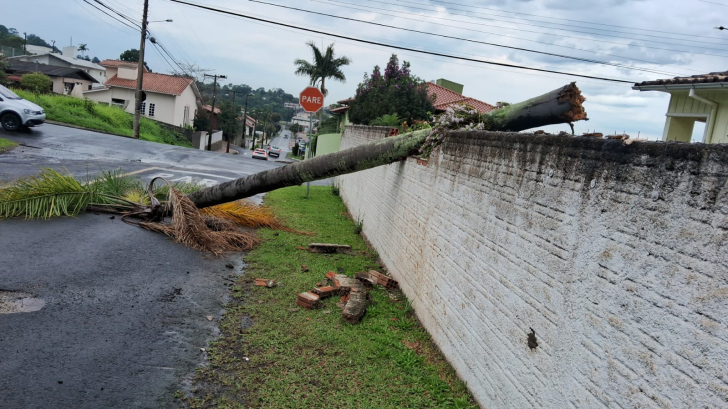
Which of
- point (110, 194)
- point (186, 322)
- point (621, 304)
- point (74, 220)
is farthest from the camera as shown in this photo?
point (110, 194)

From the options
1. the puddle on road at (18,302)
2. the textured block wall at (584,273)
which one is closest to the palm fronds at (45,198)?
the puddle on road at (18,302)

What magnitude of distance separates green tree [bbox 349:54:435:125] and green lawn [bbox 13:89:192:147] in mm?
14252

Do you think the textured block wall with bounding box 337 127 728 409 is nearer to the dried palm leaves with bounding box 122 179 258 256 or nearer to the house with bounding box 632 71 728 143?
the dried palm leaves with bounding box 122 179 258 256

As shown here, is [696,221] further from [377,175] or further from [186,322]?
[377,175]

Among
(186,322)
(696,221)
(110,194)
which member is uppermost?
(696,221)

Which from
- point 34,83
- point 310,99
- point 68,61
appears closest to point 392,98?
point 310,99

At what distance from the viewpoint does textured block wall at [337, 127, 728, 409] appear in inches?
81.1

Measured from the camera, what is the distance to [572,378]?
280 centimetres

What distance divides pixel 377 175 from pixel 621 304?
698cm

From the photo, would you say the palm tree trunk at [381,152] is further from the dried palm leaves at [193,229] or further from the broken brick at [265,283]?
the broken brick at [265,283]

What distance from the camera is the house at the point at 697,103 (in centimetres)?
732

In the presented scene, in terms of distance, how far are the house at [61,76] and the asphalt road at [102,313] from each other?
151ft

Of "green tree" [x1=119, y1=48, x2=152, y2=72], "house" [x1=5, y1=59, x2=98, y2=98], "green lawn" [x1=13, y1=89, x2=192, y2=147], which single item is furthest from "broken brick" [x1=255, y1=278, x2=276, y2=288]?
"green tree" [x1=119, y1=48, x2=152, y2=72]

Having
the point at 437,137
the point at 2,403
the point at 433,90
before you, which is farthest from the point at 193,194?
the point at 433,90
